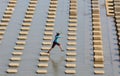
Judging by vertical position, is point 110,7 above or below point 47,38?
above

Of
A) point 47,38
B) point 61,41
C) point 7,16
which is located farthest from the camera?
point 7,16

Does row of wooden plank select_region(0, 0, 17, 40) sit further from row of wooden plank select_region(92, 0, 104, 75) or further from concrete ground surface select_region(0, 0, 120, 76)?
row of wooden plank select_region(92, 0, 104, 75)

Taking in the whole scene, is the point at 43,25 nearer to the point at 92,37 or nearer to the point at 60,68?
the point at 92,37

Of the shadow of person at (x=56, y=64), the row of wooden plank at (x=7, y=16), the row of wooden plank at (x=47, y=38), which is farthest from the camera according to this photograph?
the row of wooden plank at (x=7, y=16)

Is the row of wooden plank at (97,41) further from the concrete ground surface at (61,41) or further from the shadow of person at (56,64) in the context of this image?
the shadow of person at (56,64)

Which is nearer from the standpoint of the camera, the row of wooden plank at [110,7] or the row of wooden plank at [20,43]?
the row of wooden plank at [20,43]

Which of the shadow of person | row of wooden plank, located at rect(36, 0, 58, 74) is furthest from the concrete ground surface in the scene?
row of wooden plank, located at rect(36, 0, 58, 74)

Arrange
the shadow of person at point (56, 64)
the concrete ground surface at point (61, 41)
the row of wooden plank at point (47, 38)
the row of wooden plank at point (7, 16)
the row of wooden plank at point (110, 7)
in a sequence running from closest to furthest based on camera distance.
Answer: the shadow of person at point (56, 64)
the concrete ground surface at point (61, 41)
the row of wooden plank at point (47, 38)
the row of wooden plank at point (7, 16)
the row of wooden plank at point (110, 7)

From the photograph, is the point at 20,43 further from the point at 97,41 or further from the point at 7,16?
the point at 97,41

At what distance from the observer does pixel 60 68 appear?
14.6m

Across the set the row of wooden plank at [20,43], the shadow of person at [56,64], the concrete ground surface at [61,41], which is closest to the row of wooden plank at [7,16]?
the concrete ground surface at [61,41]

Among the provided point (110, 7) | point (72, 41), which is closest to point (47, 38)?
point (72, 41)

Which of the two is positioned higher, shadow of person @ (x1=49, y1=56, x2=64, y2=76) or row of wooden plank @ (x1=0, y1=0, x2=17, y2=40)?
row of wooden plank @ (x1=0, y1=0, x2=17, y2=40)

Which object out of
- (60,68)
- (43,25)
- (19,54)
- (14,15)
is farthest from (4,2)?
(60,68)
